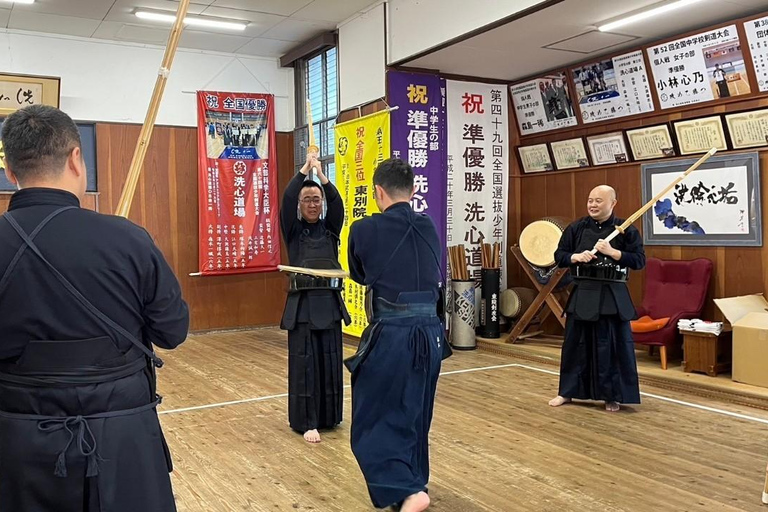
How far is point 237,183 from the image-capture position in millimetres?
8055

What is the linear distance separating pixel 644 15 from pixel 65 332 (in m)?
4.71

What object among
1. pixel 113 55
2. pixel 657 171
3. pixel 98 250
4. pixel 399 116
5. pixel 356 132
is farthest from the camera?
pixel 113 55

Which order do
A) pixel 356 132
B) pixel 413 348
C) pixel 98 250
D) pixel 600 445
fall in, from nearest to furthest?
1. pixel 98 250
2. pixel 413 348
3. pixel 600 445
4. pixel 356 132

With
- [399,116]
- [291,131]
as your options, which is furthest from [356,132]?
[291,131]

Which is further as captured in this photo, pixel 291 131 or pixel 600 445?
pixel 291 131

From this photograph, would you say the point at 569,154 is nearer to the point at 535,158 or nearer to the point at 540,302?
the point at 535,158

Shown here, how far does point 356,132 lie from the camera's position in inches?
269

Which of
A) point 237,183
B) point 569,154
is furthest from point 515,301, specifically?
point 237,183

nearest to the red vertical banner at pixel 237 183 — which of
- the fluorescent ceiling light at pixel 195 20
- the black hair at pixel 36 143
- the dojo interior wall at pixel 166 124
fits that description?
the dojo interior wall at pixel 166 124

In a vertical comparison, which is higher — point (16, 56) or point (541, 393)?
Result: point (16, 56)

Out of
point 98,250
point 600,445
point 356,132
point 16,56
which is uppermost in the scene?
point 16,56

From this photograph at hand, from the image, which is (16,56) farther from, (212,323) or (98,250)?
(98,250)

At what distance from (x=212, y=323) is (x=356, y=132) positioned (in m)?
3.03

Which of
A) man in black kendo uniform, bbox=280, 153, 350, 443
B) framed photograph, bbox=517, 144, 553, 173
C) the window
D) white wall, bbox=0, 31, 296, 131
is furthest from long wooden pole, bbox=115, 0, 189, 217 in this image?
white wall, bbox=0, 31, 296, 131
